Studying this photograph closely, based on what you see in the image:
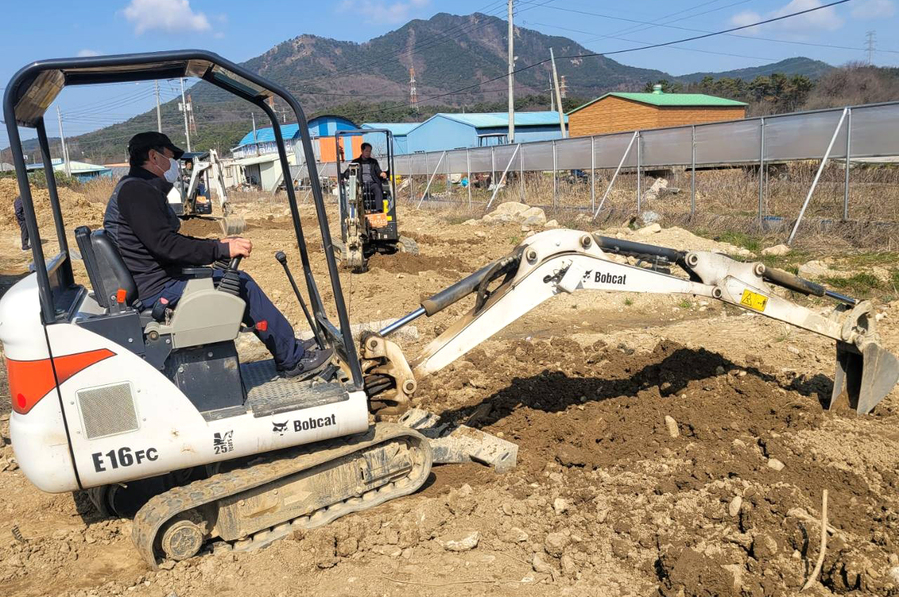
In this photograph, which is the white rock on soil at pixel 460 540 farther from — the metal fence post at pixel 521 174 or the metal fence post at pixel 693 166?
the metal fence post at pixel 521 174

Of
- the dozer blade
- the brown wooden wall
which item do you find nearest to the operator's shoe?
the dozer blade

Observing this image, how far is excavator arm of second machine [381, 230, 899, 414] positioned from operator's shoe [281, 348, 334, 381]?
47cm

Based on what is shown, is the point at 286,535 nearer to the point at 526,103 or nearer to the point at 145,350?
the point at 145,350

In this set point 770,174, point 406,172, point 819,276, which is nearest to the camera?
point 819,276

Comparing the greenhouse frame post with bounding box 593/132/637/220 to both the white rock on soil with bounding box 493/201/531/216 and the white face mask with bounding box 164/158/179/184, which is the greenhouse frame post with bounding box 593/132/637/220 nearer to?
the white rock on soil with bounding box 493/201/531/216

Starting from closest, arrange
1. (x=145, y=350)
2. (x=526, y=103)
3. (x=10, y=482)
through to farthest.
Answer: (x=145, y=350), (x=10, y=482), (x=526, y=103)

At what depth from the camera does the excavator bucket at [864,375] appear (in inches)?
217

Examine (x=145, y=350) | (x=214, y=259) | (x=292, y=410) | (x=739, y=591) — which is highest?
(x=214, y=259)

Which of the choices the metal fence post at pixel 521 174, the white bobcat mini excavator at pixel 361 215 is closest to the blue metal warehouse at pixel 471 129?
the metal fence post at pixel 521 174

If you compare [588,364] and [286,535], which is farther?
[588,364]

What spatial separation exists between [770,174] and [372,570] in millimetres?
14172

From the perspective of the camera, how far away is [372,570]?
4008 mm

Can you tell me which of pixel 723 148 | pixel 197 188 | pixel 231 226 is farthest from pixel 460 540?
pixel 197 188

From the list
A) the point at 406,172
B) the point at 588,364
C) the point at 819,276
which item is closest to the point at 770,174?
the point at 819,276
